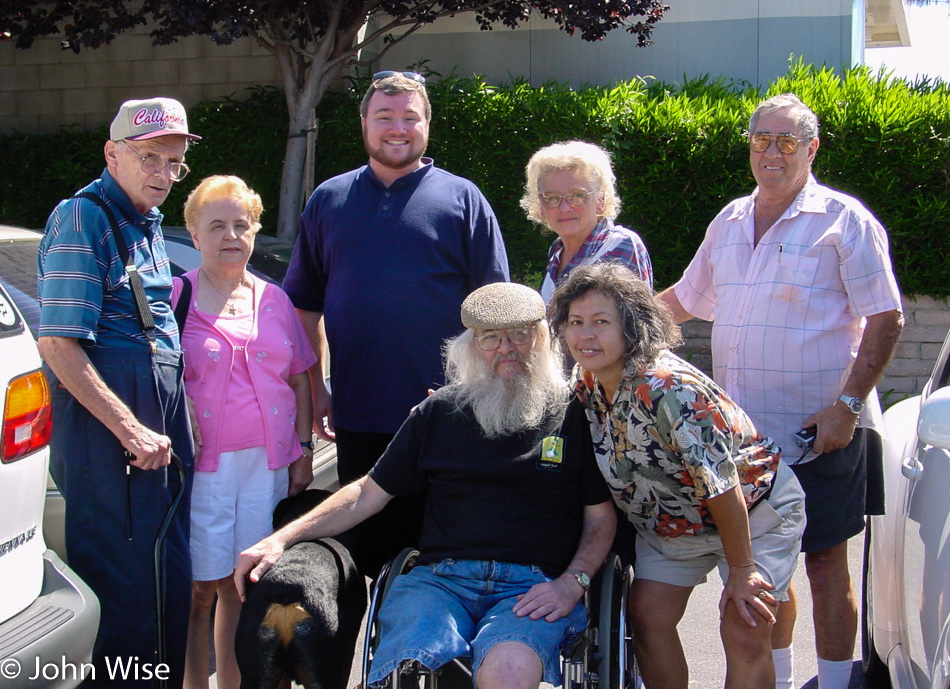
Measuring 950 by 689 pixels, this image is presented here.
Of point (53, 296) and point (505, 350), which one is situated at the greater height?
point (53, 296)

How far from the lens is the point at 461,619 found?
105 inches

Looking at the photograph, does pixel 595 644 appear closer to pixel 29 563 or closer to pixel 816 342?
pixel 816 342

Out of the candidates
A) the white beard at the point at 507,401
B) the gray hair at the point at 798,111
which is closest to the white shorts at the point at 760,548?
the white beard at the point at 507,401

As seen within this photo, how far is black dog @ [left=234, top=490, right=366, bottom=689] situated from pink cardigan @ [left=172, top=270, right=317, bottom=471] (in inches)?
23.0

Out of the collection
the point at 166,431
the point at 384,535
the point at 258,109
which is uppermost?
the point at 258,109

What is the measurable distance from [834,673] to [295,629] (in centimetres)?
187

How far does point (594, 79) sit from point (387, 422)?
6645mm

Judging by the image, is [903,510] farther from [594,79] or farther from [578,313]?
[594,79]

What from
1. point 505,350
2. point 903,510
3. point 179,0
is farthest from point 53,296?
point 179,0

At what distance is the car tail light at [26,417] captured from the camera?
240 cm

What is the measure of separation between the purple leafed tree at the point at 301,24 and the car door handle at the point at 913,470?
538 centimetres

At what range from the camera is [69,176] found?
868 centimetres

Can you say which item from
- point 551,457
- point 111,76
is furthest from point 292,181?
point 551,457

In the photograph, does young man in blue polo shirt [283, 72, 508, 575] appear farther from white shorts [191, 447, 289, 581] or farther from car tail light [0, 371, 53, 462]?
car tail light [0, 371, 53, 462]
